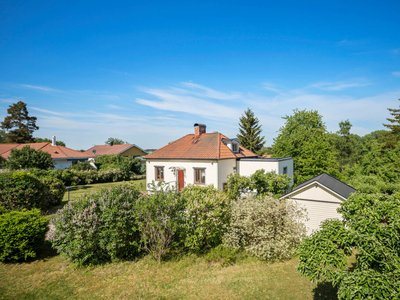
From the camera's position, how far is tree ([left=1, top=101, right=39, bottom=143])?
4972 centimetres

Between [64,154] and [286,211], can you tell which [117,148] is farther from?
[286,211]

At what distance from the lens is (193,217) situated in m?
8.59

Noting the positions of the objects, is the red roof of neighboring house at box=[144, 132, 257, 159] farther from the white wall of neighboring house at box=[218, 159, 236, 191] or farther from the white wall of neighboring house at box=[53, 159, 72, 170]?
the white wall of neighboring house at box=[53, 159, 72, 170]

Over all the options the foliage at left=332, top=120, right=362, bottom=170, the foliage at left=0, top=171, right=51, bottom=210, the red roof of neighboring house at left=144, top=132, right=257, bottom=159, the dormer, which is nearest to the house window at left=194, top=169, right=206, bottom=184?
the red roof of neighboring house at left=144, top=132, right=257, bottom=159

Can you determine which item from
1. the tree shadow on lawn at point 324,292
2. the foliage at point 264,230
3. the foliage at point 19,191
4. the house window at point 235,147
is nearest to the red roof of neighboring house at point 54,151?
the foliage at point 19,191

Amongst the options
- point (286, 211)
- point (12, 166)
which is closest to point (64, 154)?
point (12, 166)

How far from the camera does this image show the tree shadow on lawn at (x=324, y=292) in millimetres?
6089

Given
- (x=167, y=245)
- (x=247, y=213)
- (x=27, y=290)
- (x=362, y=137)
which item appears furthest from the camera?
(x=362, y=137)

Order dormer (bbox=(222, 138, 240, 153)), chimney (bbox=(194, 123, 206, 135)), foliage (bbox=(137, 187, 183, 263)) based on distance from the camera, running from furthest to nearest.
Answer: chimney (bbox=(194, 123, 206, 135)), dormer (bbox=(222, 138, 240, 153)), foliage (bbox=(137, 187, 183, 263))

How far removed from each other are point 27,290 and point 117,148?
41.1 metres

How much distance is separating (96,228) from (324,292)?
738 centimetres

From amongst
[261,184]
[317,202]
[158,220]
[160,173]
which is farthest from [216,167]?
[158,220]

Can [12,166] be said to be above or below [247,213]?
above

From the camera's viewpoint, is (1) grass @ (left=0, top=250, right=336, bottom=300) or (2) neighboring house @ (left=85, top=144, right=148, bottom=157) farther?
(2) neighboring house @ (left=85, top=144, right=148, bottom=157)
